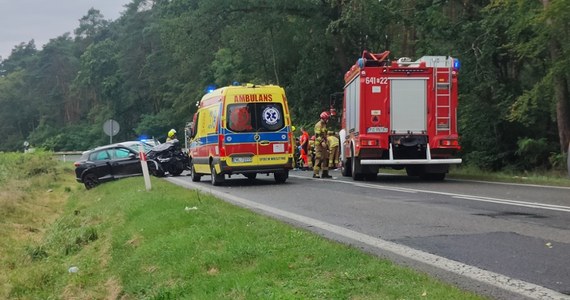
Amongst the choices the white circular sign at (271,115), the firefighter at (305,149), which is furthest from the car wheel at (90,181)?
the firefighter at (305,149)

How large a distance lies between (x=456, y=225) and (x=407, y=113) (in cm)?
812

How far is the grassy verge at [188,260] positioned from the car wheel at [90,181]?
23.6 ft

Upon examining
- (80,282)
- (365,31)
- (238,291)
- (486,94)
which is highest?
(365,31)

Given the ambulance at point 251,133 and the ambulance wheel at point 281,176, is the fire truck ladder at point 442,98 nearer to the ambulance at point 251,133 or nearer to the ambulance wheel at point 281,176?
the ambulance at point 251,133

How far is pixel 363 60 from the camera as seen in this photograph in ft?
52.4

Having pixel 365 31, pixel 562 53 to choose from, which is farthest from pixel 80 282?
pixel 365 31

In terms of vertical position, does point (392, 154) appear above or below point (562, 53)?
below

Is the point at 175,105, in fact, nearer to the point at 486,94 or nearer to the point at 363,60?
the point at 486,94

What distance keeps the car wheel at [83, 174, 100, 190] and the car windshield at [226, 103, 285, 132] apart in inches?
268

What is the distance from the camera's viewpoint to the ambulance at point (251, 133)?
15594 millimetres

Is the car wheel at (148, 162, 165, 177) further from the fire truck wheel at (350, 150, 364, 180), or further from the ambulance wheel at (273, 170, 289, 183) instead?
the fire truck wheel at (350, 150, 364, 180)

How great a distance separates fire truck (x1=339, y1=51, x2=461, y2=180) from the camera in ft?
51.0

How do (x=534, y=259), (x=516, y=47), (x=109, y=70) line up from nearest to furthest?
(x=534, y=259) < (x=516, y=47) < (x=109, y=70)

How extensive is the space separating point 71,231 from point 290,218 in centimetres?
446
